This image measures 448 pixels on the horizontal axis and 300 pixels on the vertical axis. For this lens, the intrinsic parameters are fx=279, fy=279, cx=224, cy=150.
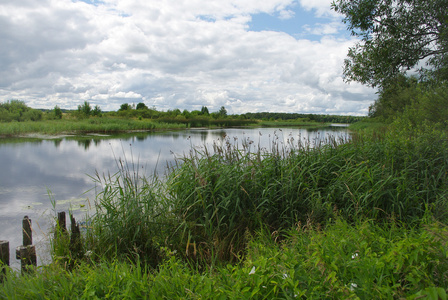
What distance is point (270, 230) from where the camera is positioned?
158 inches

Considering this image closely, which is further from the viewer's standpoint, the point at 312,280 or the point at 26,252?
the point at 26,252

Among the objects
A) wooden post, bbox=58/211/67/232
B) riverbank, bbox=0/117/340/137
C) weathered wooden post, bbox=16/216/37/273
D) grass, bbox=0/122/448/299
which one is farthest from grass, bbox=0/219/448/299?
riverbank, bbox=0/117/340/137

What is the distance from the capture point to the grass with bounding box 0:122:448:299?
6.44 ft

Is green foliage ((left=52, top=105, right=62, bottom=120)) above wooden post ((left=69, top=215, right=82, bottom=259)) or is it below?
above

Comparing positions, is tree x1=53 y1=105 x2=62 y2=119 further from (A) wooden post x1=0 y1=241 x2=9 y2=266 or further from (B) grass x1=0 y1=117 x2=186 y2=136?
(A) wooden post x1=0 y1=241 x2=9 y2=266

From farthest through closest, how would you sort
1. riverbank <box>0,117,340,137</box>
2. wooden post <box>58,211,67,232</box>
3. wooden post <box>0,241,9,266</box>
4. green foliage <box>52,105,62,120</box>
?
green foliage <box>52,105,62,120</box> → riverbank <box>0,117,340,137</box> → wooden post <box>58,211,67,232</box> → wooden post <box>0,241,9,266</box>

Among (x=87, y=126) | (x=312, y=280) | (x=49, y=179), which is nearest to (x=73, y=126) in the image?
(x=87, y=126)

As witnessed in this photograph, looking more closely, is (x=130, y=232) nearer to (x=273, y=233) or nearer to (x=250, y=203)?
(x=250, y=203)

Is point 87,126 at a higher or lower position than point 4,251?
higher

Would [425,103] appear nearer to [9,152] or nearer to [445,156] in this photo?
[445,156]

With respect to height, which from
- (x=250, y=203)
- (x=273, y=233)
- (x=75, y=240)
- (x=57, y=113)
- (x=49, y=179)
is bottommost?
(x=49, y=179)

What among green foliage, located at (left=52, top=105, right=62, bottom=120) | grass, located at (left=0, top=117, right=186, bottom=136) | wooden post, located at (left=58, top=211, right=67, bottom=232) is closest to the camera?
wooden post, located at (left=58, top=211, right=67, bottom=232)

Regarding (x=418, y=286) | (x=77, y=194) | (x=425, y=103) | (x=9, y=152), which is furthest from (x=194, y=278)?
(x=9, y=152)

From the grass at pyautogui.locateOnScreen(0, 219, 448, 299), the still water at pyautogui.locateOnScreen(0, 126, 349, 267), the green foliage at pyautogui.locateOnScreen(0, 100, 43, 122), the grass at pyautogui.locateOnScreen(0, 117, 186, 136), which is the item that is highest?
the green foliage at pyautogui.locateOnScreen(0, 100, 43, 122)
